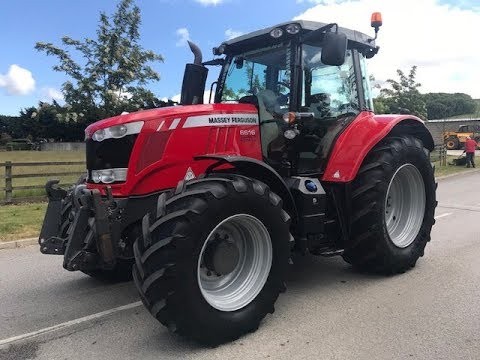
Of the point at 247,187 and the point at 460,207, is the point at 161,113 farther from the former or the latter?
the point at 460,207

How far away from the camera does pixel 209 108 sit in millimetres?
4438

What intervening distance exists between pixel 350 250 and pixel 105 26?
1243 cm

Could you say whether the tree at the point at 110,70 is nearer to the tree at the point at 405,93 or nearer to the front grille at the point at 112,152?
the front grille at the point at 112,152

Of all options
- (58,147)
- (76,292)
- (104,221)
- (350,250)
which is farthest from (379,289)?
(58,147)

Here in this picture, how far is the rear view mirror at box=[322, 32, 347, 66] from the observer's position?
452cm

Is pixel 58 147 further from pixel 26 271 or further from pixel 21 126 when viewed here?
pixel 26 271

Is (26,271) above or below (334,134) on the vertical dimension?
below

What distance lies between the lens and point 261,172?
433 centimetres

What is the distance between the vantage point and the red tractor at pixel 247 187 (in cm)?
363

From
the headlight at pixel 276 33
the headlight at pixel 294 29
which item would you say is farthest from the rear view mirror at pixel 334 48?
the headlight at pixel 276 33

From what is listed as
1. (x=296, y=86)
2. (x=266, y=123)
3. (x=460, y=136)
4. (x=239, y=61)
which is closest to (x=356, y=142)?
(x=296, y=86)

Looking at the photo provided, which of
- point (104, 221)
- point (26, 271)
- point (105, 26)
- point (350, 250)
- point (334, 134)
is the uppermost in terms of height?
point (105, 26)

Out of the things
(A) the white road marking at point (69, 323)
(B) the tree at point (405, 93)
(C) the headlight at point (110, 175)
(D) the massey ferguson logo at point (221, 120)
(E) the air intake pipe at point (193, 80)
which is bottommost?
(A) the white road marking at point (69, 323)

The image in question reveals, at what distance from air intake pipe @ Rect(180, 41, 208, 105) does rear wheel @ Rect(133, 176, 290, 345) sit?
177cm
